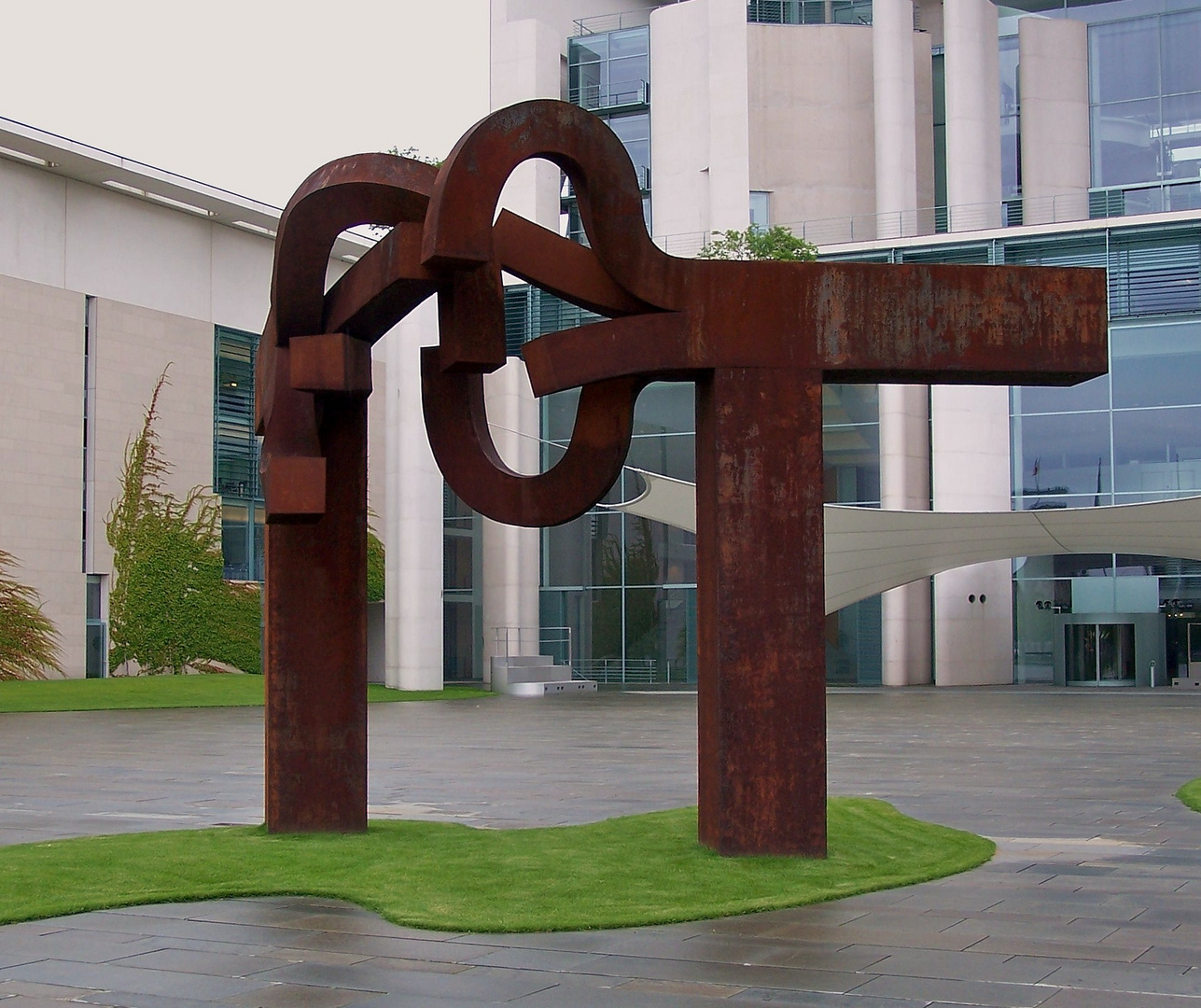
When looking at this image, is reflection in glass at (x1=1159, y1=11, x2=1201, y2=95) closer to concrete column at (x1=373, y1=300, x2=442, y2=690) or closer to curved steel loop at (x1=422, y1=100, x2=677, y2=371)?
concrete column at (x1=373, y1=300, x2=442, y2=690)

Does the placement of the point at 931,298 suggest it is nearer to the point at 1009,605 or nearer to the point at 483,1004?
the point at 483,1004

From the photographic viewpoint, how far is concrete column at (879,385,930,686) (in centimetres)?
3397

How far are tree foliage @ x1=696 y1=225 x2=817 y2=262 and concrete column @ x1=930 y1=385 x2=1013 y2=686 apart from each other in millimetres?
4443

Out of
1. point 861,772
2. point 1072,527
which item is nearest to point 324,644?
point 861,772

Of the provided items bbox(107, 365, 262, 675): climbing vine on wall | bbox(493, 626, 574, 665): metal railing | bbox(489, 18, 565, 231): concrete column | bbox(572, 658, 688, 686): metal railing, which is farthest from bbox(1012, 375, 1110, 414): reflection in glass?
bbox(107, 365, 262, 675): climbing vine on wall

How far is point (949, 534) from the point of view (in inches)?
1056

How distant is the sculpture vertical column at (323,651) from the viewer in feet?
28.8

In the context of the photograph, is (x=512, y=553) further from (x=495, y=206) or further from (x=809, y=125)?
(x=495, y=206)

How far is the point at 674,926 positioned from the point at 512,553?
2987 cm

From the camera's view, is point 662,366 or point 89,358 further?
point 89,358

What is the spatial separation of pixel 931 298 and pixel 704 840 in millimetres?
3044

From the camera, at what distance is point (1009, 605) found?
34156 mm

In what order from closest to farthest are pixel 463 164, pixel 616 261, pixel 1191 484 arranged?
pixel 463 164, pixel 616 261, pixel 1191 484

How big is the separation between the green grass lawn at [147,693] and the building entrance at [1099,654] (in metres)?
12.8
